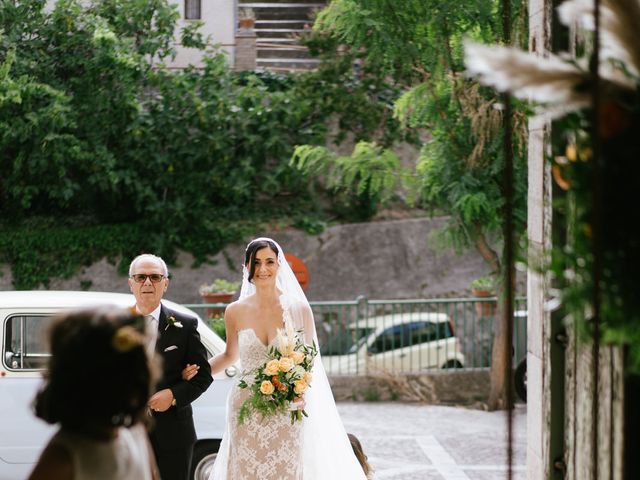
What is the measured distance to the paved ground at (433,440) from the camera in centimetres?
1012

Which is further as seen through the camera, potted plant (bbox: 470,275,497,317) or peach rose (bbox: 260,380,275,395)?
potted plant (bbox: 470,275,497,317)

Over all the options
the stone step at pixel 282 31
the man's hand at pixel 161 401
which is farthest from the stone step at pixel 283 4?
→ the man's hand at pixel 161 401

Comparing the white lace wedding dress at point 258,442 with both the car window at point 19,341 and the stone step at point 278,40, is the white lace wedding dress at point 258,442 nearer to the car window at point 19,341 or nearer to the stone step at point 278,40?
the car window at point 19,341

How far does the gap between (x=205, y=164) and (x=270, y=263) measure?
12.5 m

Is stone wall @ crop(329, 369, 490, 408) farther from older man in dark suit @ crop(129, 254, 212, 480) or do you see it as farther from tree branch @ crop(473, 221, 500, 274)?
older man in dark suit @ crop(129, 254, 212, 480)

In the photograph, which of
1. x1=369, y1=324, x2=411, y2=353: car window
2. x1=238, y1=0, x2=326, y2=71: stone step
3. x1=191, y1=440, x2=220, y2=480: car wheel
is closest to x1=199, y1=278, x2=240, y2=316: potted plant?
x1=369, y1=324, x2=411, y2=353: car window

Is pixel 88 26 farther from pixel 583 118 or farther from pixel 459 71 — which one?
pixel 583 118

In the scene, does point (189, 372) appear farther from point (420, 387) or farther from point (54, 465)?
point (420, 387)

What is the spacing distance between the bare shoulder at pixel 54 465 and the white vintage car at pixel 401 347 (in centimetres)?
1177

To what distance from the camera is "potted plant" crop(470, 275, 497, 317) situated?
48.8 feet

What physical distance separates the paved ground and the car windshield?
959 millimetres

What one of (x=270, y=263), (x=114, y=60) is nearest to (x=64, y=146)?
(x=114, y=60)

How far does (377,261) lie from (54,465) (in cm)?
1680

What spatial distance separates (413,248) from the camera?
19.5 meters
